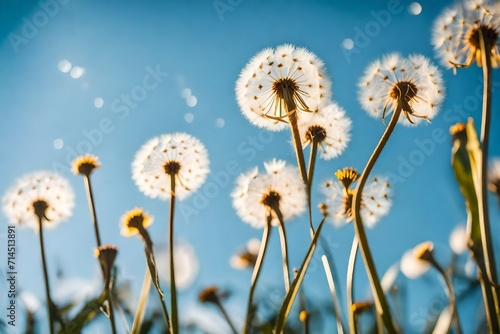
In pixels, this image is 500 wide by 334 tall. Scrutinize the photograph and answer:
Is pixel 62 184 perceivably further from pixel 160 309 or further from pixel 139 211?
pixel 160 309

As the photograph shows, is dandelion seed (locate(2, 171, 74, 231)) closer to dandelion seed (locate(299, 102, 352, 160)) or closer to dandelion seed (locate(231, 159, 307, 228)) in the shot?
dandelion seed (locate(231, 159, 307, 228))

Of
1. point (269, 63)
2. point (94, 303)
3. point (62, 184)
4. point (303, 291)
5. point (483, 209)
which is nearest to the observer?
point (483, 209)

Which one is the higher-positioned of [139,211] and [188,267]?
[139,211]

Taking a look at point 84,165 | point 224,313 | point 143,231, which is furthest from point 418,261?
point 84,165

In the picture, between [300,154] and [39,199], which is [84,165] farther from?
[300,154]

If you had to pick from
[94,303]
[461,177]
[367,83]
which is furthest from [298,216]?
[94,303]

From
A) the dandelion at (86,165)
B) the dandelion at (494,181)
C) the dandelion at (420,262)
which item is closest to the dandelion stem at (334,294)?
the dandelion at (420,262)

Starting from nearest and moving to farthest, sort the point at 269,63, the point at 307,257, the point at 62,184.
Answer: the point at 307,257 < the point at 269,63 < the point at 62,184

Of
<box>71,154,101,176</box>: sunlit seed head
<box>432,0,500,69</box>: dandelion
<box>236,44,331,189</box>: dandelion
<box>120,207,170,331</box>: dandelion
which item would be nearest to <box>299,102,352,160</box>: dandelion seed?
<box>236,44,331,189</box>: dandelion
